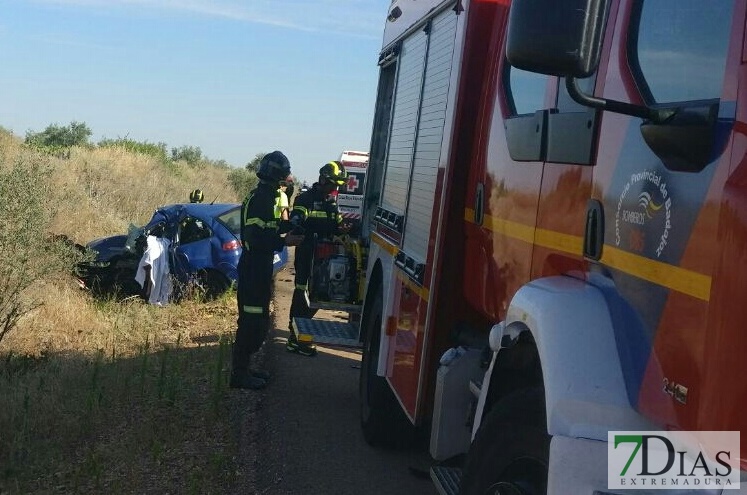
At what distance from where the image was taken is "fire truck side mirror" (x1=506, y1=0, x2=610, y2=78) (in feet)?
7.08

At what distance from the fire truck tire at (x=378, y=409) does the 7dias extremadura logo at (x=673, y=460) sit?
158 inches

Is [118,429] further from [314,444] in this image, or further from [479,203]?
[479,203]

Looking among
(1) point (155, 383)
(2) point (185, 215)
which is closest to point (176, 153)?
(2) point (185, 215)

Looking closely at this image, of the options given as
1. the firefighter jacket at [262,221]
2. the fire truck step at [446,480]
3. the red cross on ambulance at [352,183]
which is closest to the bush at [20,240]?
the firefighter jacket at [262,221]

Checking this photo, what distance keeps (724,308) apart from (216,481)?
4324 millimetres

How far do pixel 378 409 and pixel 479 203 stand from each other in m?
2.64

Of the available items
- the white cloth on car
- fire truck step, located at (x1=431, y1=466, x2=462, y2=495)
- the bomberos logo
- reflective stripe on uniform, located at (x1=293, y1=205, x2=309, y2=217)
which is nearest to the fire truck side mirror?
the bomberos logo

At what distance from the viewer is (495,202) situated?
12.5 ft

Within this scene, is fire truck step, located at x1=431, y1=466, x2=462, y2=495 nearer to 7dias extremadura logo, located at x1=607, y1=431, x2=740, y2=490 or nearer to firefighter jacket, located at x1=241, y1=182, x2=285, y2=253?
7dias extremadura logo, located at x1=607, y1=431, x2=740, y2=490

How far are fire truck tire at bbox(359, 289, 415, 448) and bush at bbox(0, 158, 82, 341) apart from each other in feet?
18.1

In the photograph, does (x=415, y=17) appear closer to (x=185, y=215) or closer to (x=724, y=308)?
(x=724, y=308)

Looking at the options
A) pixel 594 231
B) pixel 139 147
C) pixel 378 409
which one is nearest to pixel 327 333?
pixel 378 409

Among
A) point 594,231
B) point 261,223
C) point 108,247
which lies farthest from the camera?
point 108,247

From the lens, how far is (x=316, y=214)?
29.6 feet
